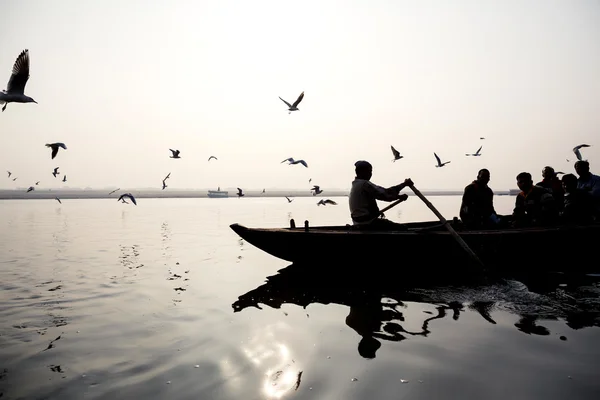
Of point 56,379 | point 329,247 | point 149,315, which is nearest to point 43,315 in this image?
point 149,315

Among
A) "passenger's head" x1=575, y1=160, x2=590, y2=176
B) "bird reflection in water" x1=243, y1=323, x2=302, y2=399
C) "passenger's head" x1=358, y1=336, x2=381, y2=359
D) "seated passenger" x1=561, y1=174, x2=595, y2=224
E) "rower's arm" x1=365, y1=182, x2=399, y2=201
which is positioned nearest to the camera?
"bird reflection in water" x1=243, y1=323, x2=302, y2=399

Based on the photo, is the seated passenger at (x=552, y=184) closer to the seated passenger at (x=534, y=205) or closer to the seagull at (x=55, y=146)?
the seated passenger at (x=534, y=205)

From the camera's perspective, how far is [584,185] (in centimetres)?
954

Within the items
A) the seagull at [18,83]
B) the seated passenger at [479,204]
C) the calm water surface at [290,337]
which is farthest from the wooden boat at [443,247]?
the seagull at [18,83]

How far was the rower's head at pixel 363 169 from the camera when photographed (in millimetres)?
8273

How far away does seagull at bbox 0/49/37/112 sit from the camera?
33.8ft

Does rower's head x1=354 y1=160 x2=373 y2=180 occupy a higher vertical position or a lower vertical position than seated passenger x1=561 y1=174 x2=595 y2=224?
higher

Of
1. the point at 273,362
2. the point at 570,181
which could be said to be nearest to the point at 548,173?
the point at 570,181

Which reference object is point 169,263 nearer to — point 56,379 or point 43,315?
point 43,315

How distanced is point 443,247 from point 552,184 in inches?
195

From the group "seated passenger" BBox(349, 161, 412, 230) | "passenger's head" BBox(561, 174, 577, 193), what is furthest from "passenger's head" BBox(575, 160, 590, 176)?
"seated passenger" BBox(349, 161, 412, 230)

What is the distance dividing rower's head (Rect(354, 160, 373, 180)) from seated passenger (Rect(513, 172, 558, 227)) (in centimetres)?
372

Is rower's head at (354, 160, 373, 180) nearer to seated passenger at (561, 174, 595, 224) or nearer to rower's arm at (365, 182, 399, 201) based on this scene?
rower's arm at (365, 182, 399, 201)

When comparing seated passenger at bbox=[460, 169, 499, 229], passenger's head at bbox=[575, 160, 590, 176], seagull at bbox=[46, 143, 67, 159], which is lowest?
seated passenger at bbox=[460, 169, 499, 229]
